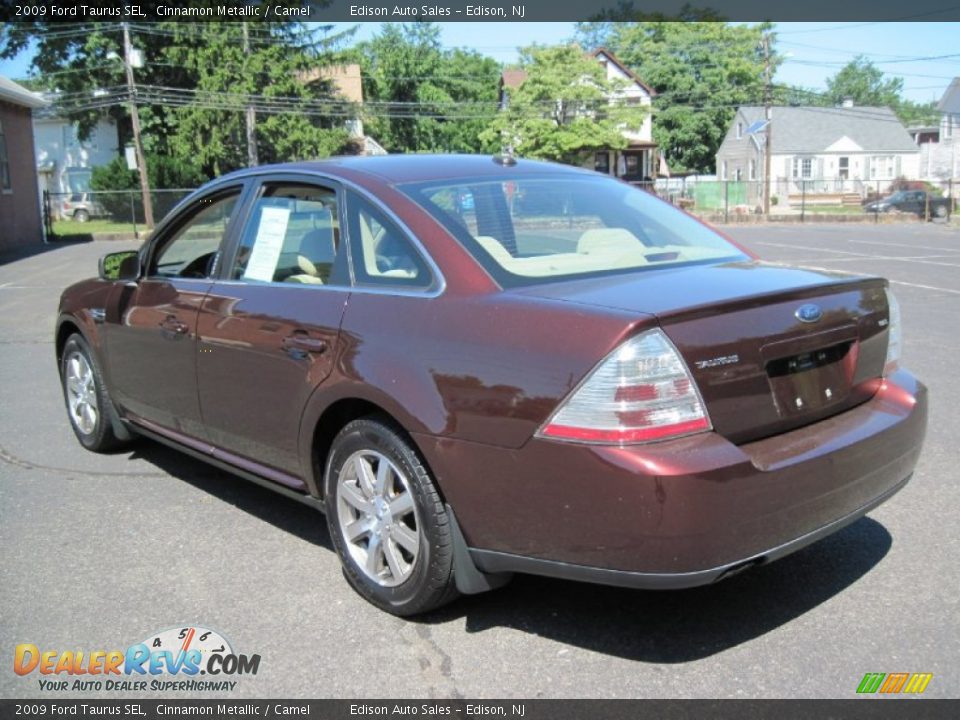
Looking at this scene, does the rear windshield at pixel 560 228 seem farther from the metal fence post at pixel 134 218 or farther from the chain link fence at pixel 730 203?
the metal fence post at pixel 134 218

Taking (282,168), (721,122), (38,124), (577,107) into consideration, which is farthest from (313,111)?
(282,168)

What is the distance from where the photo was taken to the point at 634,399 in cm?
275

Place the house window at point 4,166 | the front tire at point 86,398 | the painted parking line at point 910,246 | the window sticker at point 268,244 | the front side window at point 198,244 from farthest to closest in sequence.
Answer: the house window at point 4,166
the painted parking line at point 910,246
the front tire at point 86,398
the front side window at point 198,244
the window sticker at point 268,244

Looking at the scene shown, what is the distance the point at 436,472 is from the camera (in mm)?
3156

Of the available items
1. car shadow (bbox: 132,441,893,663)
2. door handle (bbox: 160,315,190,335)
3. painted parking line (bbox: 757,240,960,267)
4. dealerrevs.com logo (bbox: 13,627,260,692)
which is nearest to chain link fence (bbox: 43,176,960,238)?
painted parking line (bbox: 757,240,960,267)

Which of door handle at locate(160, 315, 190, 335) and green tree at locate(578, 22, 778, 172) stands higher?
green tree at locate(578, 22, 778, 172)

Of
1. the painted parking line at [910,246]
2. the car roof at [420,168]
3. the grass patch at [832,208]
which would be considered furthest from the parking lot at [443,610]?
A: the grass patch at [832,208]

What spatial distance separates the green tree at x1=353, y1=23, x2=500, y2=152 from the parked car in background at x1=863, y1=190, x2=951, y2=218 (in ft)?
94.9

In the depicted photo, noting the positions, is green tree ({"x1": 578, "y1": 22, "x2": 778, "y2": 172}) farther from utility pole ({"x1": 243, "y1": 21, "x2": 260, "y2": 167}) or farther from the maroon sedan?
the maroon sedan

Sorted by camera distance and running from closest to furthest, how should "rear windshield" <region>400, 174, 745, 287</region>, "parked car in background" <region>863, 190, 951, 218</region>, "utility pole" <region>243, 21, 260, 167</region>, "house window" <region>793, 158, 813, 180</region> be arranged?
"rear windshield" <region>400, 174, 745, 287</region>
"parked car in background" <region>863, 190, 951, 218</region>
"utility pole" <region>243, 21, 260, 167</region>
"house window" <region>793, 158, 813, 180</region>

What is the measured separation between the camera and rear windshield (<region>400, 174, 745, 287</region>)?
350 cm

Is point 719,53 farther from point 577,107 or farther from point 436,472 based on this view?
point 436,472

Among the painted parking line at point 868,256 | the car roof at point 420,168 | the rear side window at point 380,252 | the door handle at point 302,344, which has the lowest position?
the painted parking line at point 868,256

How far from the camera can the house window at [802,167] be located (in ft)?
202
